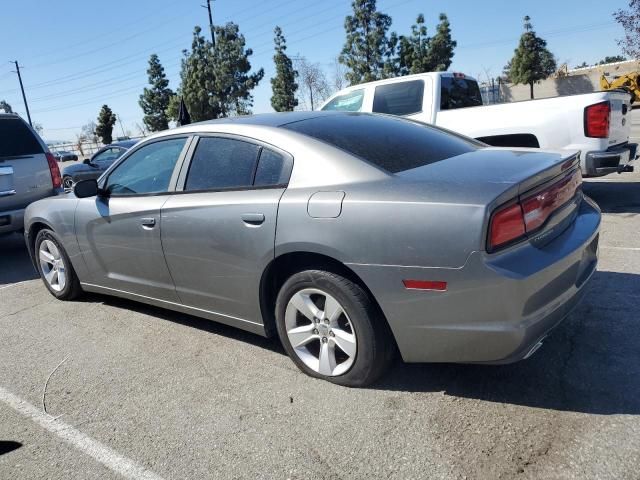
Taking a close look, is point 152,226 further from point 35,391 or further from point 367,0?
Answer: point 367,0

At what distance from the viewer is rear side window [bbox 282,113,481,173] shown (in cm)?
307

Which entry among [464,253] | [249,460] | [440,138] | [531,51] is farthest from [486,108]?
[531,51]

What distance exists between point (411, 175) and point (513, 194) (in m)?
0.56

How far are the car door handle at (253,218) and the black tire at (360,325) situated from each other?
392mm

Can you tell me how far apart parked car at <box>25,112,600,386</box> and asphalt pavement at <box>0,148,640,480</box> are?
0.29 metres

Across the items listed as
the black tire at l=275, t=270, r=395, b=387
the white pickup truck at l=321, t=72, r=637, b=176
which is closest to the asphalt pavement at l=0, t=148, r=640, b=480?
the black tire at l=275, t=270, r=395, b=387

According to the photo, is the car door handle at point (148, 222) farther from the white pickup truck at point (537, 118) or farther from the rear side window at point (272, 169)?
the white pickup truck at point (537, 118)

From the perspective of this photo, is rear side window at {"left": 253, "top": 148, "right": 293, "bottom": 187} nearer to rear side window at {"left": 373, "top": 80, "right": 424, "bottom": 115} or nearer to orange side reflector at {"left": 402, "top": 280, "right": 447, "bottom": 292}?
orange side reflector at {"left": 402, "top": 280, "right": 447, "bottom": 292}

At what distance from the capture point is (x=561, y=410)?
2.60 metres

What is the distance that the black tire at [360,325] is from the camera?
8.99ft

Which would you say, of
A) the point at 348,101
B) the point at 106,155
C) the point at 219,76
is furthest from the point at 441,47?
the point at 348,101

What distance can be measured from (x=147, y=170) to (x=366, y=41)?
33738 millimetres

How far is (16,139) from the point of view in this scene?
709cm

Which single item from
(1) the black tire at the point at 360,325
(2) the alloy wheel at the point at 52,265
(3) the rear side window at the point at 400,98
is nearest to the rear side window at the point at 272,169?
(1) the black tire at the point at 360,325
